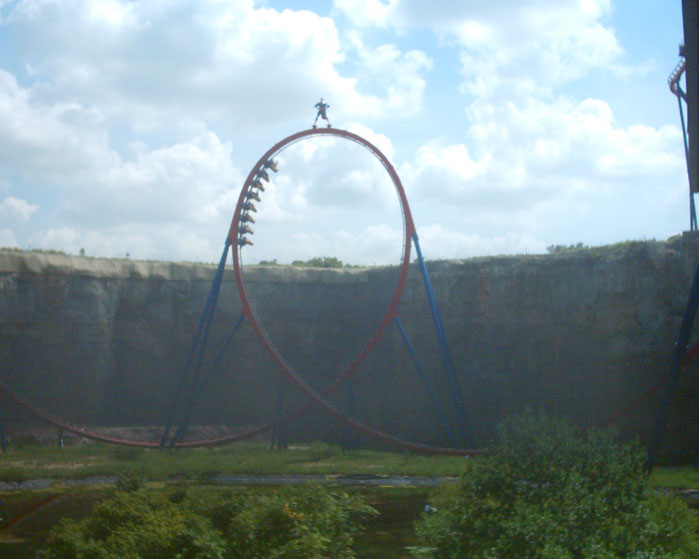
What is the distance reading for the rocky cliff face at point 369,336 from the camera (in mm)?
17281

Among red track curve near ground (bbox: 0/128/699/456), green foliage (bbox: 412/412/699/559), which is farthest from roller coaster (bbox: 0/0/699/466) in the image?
green foliage (bbox: 412/412/699/559)

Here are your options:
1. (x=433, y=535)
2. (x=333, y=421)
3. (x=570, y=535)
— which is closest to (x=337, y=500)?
(x=433, y=535)

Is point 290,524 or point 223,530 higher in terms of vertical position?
point 290,524

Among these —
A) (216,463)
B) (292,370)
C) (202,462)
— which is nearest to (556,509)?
(216,463)

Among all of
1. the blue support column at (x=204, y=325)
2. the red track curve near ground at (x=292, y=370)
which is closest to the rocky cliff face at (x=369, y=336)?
the red track curve near ground at (x=292, y=370)

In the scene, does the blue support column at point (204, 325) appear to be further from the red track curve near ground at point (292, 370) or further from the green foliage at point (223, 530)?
the green foliage at point (223, 530)

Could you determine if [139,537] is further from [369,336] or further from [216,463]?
[369,336]

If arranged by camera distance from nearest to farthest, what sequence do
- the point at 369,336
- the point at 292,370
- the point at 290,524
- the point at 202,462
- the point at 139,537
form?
the point at 139,537 → the point at 290,524 → the point at 202,462 → the point at 292,370 → the point at 369,336

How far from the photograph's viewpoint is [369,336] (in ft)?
71.6

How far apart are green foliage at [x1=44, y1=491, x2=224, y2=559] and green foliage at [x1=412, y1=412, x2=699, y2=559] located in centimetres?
187

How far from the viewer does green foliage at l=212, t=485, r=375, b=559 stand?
623 cm

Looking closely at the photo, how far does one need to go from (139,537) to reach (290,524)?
126 cm

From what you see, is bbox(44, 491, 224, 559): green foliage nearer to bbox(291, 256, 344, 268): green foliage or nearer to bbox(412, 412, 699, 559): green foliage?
bbox(412, 412, 699, 559): green foliage

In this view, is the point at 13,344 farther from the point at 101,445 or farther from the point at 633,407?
the point at 633,407
